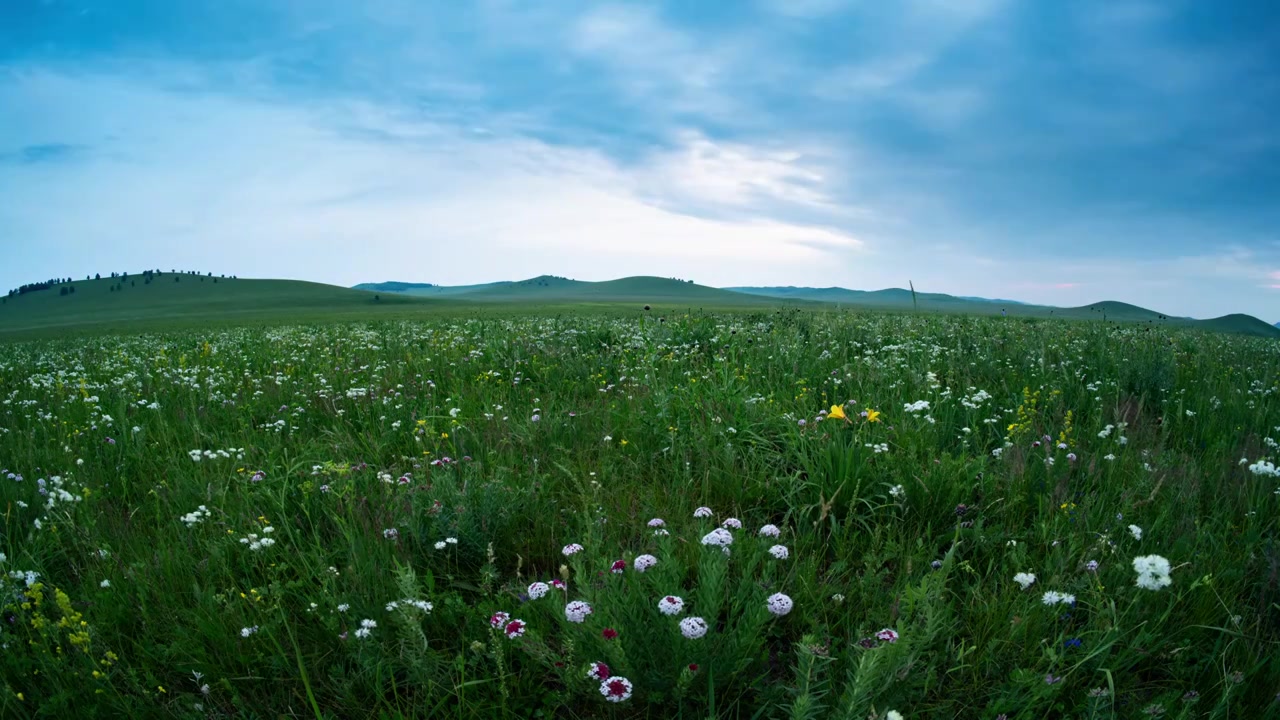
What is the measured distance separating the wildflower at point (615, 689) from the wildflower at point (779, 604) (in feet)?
1.75

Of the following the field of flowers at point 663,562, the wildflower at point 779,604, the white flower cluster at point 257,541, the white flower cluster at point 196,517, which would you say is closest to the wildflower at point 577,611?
the field of flowers at point 663,562

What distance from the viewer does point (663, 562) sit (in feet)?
7.41

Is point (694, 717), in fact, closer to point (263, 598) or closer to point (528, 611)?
point (528, 611)

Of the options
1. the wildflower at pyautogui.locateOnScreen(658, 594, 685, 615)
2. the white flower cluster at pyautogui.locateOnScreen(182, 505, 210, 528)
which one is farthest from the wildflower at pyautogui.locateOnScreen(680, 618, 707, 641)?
the white flower cluster at pyautogui.locateOnScreen(182, 505, 210, 528)

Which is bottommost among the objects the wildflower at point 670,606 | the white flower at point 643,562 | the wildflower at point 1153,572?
the wildflower at point 670,606

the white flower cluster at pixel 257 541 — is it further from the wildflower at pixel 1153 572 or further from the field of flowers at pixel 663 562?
the wildflower at pixel 1153 572

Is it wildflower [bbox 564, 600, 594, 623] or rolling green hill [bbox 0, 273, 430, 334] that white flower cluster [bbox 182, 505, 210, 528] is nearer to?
wildflower [bbox 564, 600, 594, 623]

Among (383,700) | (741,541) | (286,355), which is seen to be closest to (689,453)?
(741,541)

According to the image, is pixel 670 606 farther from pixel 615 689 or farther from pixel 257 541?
pixel 257 541

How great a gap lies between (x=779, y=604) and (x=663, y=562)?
0.45 m

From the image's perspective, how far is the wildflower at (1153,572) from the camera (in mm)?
2047

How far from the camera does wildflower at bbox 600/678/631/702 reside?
1805 mm

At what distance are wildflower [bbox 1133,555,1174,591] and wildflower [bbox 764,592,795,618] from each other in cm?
120

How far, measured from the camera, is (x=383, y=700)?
2.13m
